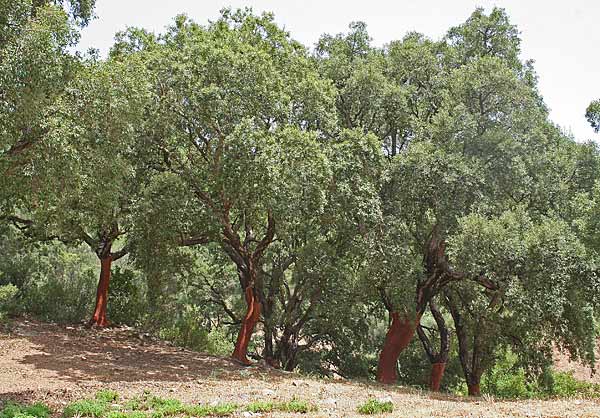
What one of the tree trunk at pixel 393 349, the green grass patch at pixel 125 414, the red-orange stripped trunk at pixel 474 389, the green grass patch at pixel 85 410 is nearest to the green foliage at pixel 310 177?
the green grass patch at pixel 85 410

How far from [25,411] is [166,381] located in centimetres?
454

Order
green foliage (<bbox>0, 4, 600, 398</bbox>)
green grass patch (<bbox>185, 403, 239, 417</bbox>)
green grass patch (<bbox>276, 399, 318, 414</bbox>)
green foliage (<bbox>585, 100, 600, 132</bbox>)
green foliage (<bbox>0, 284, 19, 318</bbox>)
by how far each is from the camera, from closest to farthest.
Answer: green grass patch (<bbox>185, 403, 239, 417</bbox>), green grass patch (<bbox>276, 399, 318, 414</bbox>), green foliage (<bbox>0, 4, 600, 398</bbox>), green foliage (<bbox>585, 100, 600, 132</bbox>), green foliage (<bbox>0, 284, 19, 318</bbox>)

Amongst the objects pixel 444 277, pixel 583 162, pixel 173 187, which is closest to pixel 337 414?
pixel 173 187

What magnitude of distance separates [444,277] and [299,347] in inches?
282

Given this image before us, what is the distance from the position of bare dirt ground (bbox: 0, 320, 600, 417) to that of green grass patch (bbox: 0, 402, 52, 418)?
2.23 ft

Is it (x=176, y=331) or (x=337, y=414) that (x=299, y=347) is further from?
(x=337, y=414)

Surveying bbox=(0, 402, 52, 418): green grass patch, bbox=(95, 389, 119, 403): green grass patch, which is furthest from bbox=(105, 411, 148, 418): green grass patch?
bbox=(95, 389, 119, 403): green grass patch

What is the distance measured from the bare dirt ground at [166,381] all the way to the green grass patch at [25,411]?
2.23ft

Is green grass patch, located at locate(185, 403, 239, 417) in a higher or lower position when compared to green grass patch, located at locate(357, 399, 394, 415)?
lower

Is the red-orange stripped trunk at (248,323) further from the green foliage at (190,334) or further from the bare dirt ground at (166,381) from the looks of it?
the green foliage at (190,334)

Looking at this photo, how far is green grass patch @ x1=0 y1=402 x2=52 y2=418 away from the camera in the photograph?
827 cm

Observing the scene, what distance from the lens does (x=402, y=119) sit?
1878cm

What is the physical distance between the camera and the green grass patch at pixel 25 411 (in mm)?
8273

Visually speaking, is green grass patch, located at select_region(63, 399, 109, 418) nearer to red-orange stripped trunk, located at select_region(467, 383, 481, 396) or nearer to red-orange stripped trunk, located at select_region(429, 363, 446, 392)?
red-orange stripped trunk, located at select_region(429, 363, 446, 392)
